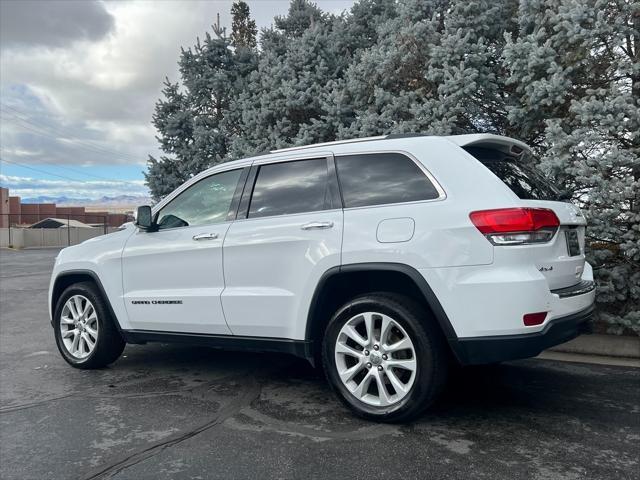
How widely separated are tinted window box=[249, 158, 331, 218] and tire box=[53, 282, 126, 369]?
6.64 feet

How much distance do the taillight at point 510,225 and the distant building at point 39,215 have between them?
47.4m

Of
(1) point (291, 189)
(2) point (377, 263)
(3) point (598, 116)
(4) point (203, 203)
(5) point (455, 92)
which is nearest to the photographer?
(2) point (377, 263)

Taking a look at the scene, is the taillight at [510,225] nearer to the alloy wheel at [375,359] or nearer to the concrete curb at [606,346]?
the alloy wheel at [375,359]

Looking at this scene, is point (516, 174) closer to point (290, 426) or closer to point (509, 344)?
point (509, 344)

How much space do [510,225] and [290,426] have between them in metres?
1.96

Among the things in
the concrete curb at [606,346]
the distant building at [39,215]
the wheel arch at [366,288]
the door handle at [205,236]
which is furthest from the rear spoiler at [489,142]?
the distant building at [39,215]

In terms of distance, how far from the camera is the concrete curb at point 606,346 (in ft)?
18.7

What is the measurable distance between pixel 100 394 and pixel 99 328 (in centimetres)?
86

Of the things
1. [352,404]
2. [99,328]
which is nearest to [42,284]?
[99,328]

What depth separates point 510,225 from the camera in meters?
3.40

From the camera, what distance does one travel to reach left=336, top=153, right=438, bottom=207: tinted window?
150 inches

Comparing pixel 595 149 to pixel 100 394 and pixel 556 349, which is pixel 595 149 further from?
pixel 100 394

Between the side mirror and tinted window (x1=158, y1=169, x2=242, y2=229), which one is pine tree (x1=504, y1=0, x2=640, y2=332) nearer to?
tinted window (x1=158, y1=169, x2=242, y2=229)

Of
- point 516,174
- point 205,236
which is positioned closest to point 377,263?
point 516,174
